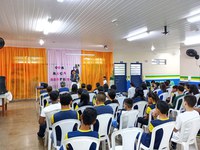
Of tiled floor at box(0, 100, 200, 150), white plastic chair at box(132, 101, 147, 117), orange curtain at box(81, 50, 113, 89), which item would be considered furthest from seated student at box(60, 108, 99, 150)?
orange curtain at box(81, 50, 113, 89)

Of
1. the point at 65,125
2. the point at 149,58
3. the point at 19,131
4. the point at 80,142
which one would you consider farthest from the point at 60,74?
the point at 80,142

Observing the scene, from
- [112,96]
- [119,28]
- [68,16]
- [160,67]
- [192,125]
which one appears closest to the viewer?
[192,125]

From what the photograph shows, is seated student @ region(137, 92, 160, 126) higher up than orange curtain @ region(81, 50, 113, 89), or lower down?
lower down

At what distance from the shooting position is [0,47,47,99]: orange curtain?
8578 mm

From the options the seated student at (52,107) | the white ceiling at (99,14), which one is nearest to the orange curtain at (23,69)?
the white ceiling at (99,14)

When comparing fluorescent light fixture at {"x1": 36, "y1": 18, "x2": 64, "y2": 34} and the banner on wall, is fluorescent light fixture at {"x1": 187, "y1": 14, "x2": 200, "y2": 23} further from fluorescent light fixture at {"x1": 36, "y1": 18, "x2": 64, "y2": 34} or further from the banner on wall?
the banner on wall

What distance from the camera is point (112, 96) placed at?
4.06m

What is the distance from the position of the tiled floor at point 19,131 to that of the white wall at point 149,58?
6.97 m

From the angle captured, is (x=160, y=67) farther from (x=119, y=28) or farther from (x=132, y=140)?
(x=132, y=140)

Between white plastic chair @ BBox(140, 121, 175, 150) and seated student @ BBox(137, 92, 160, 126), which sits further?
seated student @ BBox(137, 92, 160, 126)

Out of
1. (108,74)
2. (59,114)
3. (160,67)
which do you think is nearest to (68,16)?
(59,114)

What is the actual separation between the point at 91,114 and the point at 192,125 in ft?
5.12

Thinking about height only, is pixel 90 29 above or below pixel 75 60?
above

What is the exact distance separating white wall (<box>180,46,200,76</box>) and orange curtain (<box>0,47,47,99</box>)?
7346 millimetres
